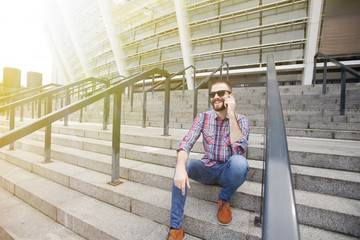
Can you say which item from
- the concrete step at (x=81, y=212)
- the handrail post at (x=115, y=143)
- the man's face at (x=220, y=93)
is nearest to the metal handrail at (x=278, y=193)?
the man's face at (x=220, y=93)

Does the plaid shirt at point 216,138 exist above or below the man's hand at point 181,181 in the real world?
above

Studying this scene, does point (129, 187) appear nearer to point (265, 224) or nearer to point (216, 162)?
point (216, 162)

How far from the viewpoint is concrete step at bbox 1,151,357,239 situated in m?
1.24

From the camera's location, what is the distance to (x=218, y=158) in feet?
5.22

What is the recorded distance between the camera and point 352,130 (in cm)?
269

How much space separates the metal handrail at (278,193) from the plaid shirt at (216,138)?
2.87ft

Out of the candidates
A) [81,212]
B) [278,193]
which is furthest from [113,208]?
[278,193]

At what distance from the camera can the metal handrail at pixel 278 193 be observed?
0.40 metres

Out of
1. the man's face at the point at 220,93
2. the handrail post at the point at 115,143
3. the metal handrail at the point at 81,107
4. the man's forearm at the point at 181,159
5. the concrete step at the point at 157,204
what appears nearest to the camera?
the metal handrail at the point at 81,107

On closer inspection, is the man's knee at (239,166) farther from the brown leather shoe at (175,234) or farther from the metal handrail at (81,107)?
the metal handrail at (81,107)

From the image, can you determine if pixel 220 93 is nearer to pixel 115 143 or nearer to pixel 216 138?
pixel 216 138

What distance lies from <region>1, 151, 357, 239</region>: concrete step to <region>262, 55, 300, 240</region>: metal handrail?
2.89 feet

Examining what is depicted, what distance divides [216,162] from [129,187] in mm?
921

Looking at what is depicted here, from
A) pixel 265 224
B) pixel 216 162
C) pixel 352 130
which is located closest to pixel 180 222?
pixel 216 162
